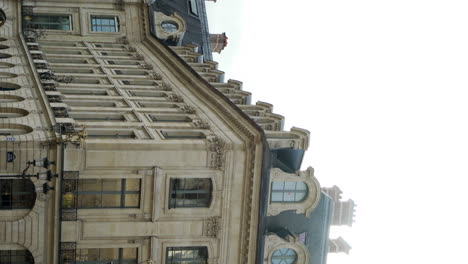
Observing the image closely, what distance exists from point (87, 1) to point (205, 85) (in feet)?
54.8

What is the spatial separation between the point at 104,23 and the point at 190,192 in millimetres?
25871

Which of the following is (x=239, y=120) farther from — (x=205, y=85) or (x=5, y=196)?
(x=5, y=196)

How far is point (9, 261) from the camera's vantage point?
24562 millimetres

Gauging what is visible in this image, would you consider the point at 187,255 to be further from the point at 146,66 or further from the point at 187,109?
the point at 146,66

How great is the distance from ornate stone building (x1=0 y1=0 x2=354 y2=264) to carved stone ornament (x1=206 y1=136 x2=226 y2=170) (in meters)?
0.05

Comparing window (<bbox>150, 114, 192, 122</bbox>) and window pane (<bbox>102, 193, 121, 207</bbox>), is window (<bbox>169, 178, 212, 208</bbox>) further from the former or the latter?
window (<bbox>150, 114, 192, 122</bbox>)

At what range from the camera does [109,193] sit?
83.4 ft

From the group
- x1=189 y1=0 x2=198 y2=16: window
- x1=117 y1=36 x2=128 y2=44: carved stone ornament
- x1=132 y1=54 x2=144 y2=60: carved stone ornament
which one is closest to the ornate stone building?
x1=132 y1=54 x2=144 y2=60: carved stone ornament

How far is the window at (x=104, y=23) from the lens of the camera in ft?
156

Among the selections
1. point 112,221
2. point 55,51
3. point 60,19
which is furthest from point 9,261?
point 60,19

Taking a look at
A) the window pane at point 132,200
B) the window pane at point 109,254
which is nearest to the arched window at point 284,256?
the window pane at point 132,200

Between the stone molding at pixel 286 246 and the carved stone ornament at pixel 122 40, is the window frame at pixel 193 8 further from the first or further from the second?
the stone molding at pixel 286 246

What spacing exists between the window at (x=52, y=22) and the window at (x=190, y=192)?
84.1 feet

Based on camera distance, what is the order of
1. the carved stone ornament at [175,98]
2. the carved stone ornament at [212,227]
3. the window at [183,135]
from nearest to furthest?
the carved stone ornament at [212,227]
the window at [183,135]
the carved stone ornament at [175,98]
